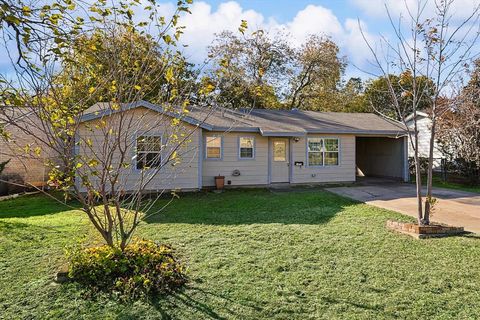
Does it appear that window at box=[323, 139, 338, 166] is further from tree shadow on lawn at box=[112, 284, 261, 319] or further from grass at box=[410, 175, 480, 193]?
tree shadow on lawn at box=[112, 284, 261, 319]

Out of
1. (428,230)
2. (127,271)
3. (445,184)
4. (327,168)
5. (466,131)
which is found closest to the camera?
(127,271)

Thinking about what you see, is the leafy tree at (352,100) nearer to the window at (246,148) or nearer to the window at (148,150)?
the window at (246,148)

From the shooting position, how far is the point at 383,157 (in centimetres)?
1681

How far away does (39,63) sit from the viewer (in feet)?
12.7

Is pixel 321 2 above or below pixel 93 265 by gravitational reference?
above

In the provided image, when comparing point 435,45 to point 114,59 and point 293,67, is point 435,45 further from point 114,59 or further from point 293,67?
point 293,67

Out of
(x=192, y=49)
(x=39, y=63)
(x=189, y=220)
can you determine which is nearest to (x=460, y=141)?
(x=189, y=220)

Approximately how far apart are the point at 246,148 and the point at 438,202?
22.1 ft

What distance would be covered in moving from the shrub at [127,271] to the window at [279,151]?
9.32 metres

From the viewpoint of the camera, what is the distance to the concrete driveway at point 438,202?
7.46m

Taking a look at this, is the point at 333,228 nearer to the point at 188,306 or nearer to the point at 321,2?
the point at 188,306

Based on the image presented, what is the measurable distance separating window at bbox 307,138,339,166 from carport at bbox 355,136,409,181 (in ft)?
10.6

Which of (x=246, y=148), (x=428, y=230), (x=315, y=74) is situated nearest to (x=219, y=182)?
(x=246, y=148)

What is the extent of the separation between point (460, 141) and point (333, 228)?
440 inches
